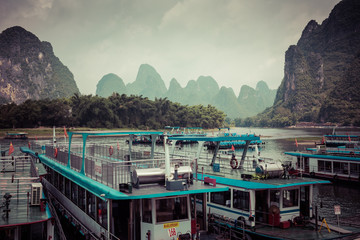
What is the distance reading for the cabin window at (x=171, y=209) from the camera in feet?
34.0

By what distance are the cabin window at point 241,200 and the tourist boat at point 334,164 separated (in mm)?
18151

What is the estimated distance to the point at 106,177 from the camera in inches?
476

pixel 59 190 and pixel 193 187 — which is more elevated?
pixel 193 187

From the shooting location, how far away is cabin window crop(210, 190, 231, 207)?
49.5 feet

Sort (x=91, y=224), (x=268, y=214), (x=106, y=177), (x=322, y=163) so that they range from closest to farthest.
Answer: (x=106, y=177), (x=91, y=224), (x=268, y=214), (x=322, y=163)

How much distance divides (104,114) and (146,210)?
4597 inches

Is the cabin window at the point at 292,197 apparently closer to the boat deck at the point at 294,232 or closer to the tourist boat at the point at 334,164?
the boat deck at the point at 294,232

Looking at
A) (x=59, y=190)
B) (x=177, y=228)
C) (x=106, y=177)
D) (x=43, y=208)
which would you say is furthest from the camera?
(x=59, y=190)

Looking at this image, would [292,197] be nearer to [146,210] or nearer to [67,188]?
[146,210]

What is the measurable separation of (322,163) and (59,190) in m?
26.7

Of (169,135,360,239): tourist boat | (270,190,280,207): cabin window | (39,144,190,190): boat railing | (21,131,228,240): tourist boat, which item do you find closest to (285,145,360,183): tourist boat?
(169,135,360,239): tourist boat

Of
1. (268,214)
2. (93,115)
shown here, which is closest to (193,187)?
(268,214)

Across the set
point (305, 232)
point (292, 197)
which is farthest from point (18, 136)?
point (305, 232)

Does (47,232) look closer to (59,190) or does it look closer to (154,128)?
(59,190)
